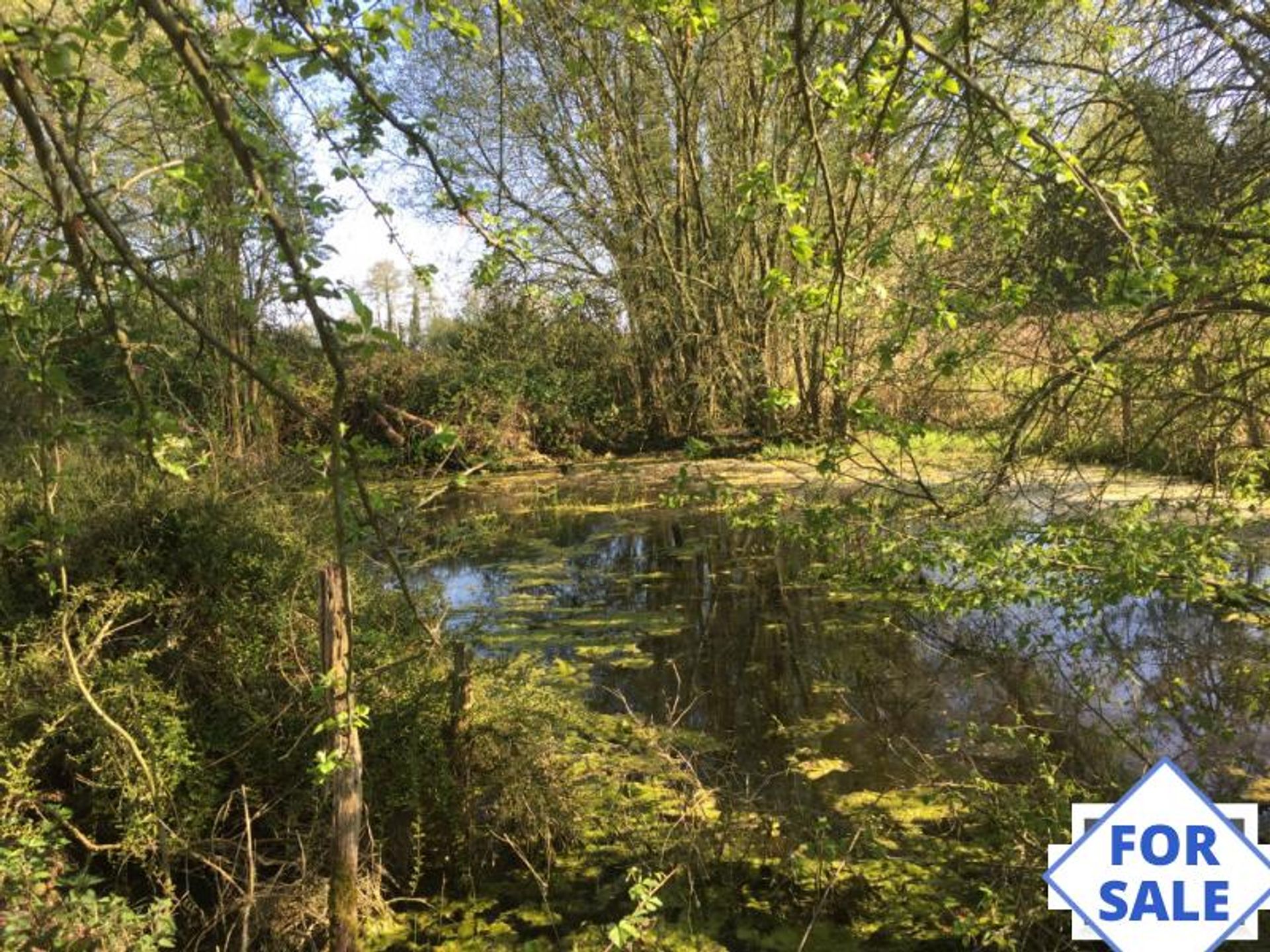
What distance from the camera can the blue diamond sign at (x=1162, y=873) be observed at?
77.7 inches

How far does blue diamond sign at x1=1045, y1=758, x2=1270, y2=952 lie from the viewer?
1975 mm

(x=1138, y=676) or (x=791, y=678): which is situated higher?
(x=1138, y=676)

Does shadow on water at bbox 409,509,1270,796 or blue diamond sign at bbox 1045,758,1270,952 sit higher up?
blue diamond sign at bbox 1045,758,1270,952

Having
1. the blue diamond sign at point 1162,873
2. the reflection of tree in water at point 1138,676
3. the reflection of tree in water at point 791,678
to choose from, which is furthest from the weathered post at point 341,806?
the reflection of tree in water at point 1138,676

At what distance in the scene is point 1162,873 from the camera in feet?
6.71

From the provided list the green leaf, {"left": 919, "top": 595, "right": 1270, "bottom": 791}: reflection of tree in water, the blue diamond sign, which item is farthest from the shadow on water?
the green leaf

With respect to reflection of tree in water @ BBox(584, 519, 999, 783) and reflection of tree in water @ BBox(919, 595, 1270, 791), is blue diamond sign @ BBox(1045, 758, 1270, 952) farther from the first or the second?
reflection of tree in water @ BBox(584, 519, 999, 783)

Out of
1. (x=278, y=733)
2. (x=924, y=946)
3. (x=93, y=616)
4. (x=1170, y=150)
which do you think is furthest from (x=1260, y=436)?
(x=93, y=616)

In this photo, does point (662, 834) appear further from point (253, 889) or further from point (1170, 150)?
point (1170, 150)

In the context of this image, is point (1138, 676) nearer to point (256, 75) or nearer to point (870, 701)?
point (870, 701)

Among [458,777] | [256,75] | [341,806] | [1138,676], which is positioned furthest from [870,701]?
[256,75]

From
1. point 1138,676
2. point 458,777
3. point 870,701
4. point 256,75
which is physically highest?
point 256,75

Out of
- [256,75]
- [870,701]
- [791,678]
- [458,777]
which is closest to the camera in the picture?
[256,75]

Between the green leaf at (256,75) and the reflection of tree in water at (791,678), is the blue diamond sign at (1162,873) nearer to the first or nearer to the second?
the reflection of tree in water at (791,678)
